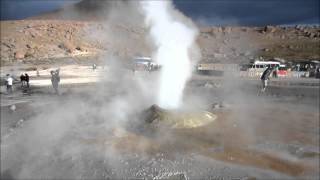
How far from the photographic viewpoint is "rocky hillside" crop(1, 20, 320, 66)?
54688mm

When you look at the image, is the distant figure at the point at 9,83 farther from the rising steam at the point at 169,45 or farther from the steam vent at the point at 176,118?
the steam vent at the point at 176,118

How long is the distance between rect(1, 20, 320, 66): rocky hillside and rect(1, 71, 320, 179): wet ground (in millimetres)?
19787

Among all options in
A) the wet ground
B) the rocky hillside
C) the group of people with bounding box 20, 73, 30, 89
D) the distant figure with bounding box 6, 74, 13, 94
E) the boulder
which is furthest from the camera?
the rocky hillside

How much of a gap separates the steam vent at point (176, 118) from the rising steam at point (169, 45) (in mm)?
1602

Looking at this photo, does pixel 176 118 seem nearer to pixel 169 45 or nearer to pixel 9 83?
pixel 169 45

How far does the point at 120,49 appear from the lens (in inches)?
2047

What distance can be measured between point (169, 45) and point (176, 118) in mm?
3536

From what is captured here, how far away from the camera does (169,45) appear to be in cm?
1720

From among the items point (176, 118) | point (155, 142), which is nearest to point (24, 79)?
point (176, 118)

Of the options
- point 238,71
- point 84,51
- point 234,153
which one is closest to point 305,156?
point 234,153

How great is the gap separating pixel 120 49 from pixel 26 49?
14.3 m

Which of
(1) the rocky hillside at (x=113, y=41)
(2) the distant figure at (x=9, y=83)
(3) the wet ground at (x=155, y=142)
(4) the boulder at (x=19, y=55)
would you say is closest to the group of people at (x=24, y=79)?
(2) the distant figure at (x=9, y=83)

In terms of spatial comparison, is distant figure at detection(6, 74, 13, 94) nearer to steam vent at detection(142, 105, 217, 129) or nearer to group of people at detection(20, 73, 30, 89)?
group of people at detection(20, 73, 30, 89)

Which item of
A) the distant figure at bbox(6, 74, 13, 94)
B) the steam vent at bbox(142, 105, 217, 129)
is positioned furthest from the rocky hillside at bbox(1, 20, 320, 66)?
the steam vent at bbox(142, 105, 217, 129)
